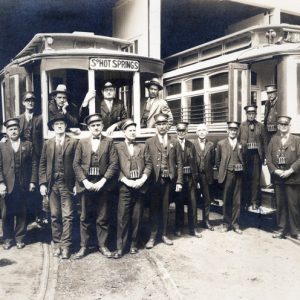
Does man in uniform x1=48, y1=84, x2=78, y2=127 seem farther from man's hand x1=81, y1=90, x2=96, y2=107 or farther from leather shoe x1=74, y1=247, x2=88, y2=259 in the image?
leather shoe x1=74, y1=247, x2=88, y2=259

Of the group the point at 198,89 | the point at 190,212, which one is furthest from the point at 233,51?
the point at 190,212

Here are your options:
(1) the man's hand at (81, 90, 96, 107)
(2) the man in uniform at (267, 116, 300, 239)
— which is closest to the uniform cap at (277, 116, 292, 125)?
(2) the man in uniform at (267, 116, 300, 239)

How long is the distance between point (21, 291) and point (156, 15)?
9.53 metres

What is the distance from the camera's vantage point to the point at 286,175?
6223mm

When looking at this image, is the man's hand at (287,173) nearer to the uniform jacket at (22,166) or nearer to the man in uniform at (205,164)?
the man in uniform at (205,164)

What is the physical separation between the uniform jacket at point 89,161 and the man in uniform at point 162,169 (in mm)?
642

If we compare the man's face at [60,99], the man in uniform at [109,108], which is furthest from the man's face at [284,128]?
the man's face at [60,99]

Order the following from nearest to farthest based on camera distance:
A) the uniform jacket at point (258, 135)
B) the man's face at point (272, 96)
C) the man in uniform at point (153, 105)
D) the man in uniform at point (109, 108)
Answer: the man in uniform at point (109, 108) < the uniform jacket at point (258, 135) < the man in uniform at point (153, 105) < the man's face at point (272, 96)

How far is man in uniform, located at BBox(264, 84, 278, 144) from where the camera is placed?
24.2 ft

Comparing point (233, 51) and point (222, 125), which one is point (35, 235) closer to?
point (222, 125)

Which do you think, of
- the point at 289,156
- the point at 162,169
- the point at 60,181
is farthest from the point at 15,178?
the point at 289,156

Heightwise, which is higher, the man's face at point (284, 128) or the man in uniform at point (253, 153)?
the man's face at point (284, 128)

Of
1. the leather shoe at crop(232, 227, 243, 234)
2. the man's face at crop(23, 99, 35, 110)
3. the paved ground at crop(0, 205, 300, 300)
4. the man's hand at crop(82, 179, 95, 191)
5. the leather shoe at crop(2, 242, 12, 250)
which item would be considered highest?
the man's face at crop(23, 99, 35, 110)

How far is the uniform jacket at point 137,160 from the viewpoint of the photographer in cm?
557
